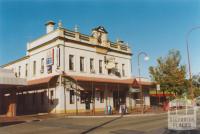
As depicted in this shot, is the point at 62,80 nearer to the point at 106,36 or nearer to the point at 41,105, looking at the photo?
the point at 41,105

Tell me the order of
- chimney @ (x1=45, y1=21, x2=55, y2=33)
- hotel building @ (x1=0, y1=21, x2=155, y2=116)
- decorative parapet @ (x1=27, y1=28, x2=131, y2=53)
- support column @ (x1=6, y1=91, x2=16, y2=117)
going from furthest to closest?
chimney @ (x1=45, y1=21, x2=55, y2=33) → decorative parapet @ (x1=27, y1=28, x2=131, y2=53) → hotel building @ (x1=0, y1=21, x2=155, y2=116) → support column @ (x1=6, y1=91, x2=16, y2=117)

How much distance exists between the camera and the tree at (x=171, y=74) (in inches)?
1559

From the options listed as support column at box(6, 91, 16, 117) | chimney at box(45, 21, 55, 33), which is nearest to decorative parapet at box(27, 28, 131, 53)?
chimney at box(45, 21, 55, 33)

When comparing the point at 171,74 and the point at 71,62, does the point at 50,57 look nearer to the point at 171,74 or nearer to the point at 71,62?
the point at 71,62

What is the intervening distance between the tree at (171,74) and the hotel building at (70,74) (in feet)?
7.15

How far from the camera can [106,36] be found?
38.6 meters

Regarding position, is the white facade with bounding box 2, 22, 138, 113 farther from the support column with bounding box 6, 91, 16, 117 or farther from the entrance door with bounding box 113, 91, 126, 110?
the support column with bounding box 6, 91, 16, 117

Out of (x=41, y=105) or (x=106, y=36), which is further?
(x=106, y=36)

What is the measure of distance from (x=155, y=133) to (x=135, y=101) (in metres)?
29.0

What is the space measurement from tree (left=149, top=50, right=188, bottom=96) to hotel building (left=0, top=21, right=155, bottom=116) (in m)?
2.18

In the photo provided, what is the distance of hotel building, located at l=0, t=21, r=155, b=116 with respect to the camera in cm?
3062

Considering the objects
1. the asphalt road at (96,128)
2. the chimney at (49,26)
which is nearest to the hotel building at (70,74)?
the chimney at (49,26)

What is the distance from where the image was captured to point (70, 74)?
32094 millimetres

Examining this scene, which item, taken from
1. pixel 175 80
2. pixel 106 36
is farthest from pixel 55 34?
pixel 175 80
